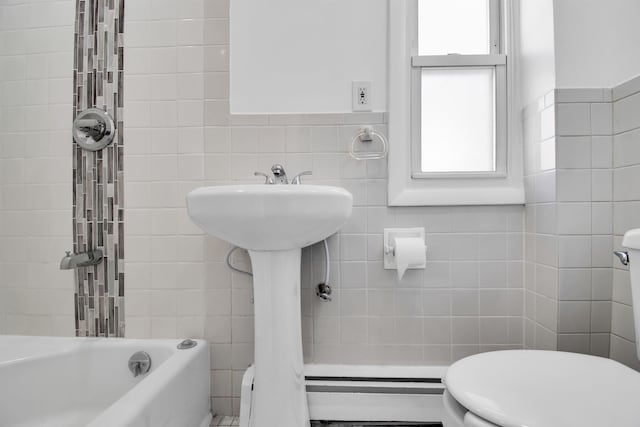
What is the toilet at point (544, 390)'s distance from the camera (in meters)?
0.62

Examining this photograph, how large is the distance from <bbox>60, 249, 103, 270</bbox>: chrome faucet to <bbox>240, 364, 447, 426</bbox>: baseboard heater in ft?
2.45

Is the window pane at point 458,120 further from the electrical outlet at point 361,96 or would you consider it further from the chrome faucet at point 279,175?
the chrome faucet at point 279,175

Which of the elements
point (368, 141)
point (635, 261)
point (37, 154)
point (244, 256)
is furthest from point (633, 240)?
point (37, 154)

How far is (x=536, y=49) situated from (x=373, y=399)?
1.39 m

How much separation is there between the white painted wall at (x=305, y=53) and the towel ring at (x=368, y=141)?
0.36 feet

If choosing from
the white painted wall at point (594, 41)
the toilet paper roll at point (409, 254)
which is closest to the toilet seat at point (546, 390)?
the toilet paper roll at point (409, 254)

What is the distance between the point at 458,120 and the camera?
1.42 metres

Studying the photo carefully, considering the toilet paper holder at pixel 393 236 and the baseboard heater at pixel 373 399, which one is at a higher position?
the toilet paper holder at pixel 393 236

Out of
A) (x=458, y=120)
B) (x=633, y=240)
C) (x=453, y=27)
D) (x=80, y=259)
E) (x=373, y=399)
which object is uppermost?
(x=453, y=27)

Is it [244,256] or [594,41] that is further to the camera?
[244,256]

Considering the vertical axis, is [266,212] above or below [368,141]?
below

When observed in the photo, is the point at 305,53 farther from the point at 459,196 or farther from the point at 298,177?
the point at 459,196

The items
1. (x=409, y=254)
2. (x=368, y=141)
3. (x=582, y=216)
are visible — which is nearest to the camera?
(x=582, y=216)

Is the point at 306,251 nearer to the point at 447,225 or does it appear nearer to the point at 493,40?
the point at 447,225
